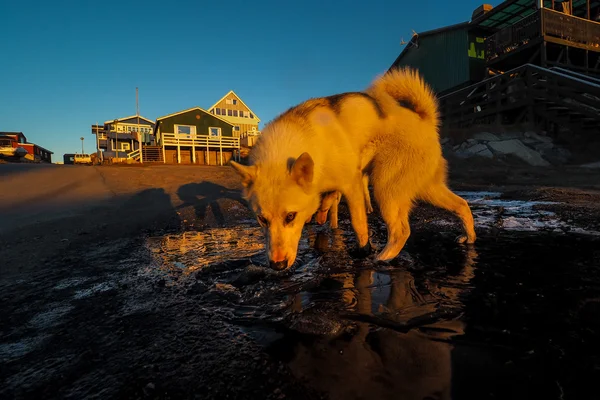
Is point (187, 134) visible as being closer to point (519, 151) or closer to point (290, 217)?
point (519, 151)

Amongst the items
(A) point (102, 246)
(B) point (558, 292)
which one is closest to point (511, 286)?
(B) point (558, 292)

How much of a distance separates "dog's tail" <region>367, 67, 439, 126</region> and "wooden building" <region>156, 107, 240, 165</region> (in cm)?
2652

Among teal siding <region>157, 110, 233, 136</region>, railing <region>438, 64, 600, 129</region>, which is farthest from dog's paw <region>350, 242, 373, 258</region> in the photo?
teal siding <region>157, 110, 233, 136</region>

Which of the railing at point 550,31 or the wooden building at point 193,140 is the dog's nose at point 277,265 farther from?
the wooden building at point 193,140

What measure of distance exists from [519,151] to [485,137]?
71.9 inches

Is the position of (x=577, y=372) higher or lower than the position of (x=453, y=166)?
lower

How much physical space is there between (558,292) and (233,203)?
6178mm

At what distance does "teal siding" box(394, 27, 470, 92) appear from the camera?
835 inches

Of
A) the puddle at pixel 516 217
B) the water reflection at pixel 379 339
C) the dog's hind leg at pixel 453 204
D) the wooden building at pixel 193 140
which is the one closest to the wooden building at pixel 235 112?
the wooden building at pixel 193 140

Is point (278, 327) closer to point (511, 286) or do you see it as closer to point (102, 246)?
point (511, 286)

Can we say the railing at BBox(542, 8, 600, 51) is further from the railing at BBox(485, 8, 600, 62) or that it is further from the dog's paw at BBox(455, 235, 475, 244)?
the dog's paw at BBox(455, 235, 475, 244)

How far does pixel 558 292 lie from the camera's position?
79.7 inches

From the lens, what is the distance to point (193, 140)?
3027 cm

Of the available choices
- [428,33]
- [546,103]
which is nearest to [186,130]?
[428,33]
